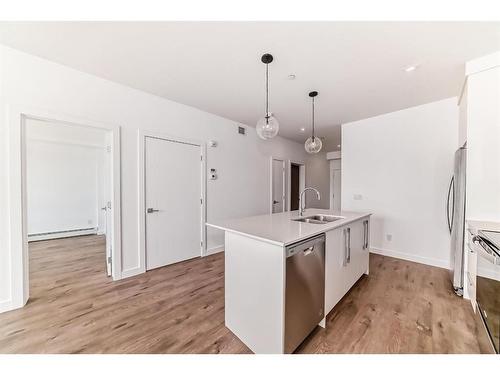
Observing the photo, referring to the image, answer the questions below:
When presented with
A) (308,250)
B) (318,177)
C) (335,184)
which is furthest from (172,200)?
(335,184)

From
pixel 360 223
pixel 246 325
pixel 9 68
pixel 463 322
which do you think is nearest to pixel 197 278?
pixel 246 325

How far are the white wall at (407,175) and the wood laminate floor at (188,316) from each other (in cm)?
61

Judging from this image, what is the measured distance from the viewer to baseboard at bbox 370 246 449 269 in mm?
3064

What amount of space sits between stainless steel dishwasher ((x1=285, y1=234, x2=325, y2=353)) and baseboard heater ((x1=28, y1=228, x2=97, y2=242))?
5791mm

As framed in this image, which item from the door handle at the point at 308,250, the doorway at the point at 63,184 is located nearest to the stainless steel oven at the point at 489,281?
the door handle at the point at 308,250

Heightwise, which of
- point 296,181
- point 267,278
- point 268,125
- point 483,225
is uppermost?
point 268,125

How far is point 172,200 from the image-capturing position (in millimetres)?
3156

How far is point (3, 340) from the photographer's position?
1560 mm

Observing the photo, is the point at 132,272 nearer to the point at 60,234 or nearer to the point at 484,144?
the point at 60,234

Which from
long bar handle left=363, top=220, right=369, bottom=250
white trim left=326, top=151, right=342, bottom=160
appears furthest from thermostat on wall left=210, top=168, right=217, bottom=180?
white trim left=326, top=151, right=342, bottom=160

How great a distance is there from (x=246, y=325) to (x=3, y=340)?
1.93 m

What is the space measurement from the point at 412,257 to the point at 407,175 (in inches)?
54.8
